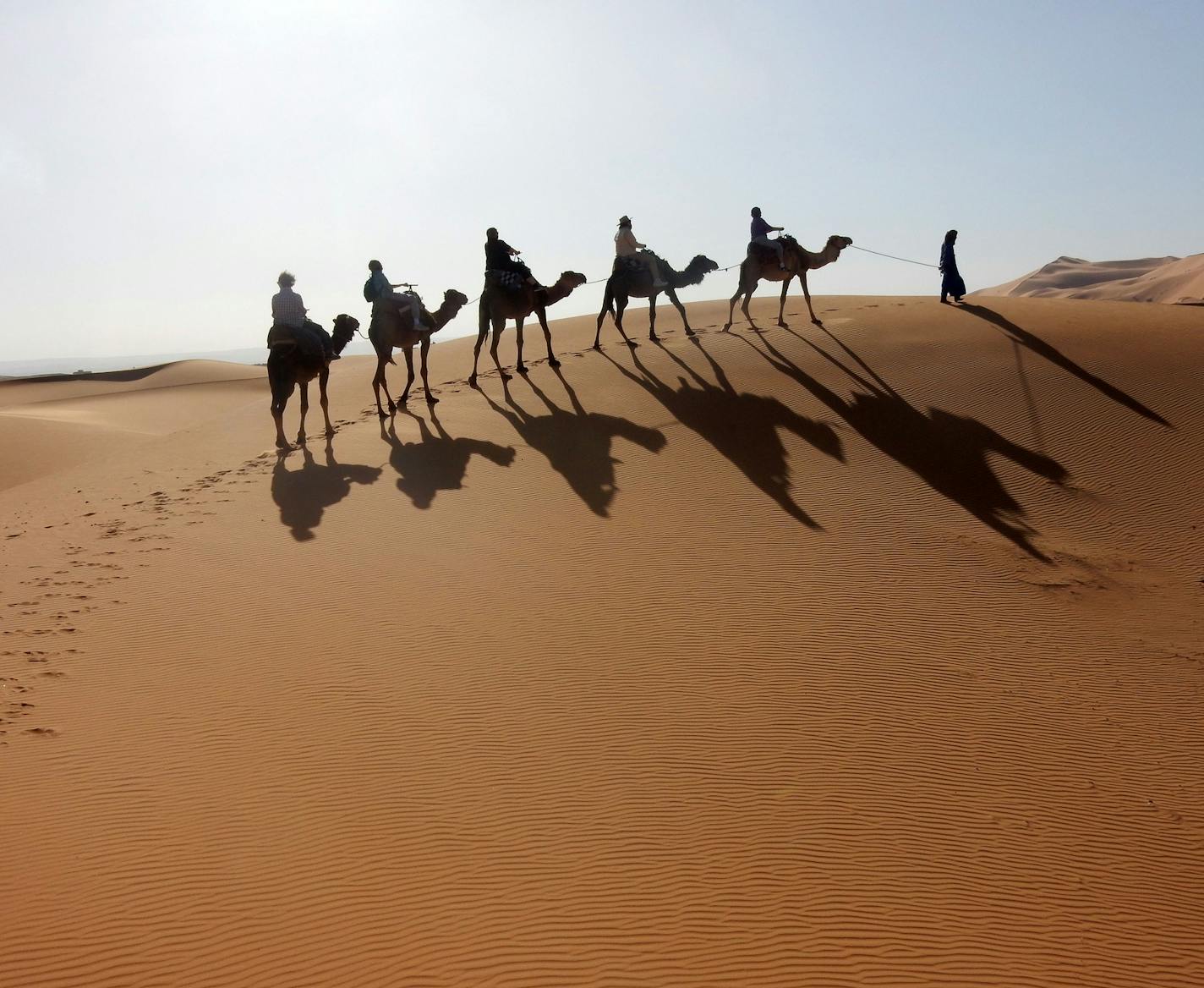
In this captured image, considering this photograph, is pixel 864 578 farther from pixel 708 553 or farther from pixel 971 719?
pixel 971 719

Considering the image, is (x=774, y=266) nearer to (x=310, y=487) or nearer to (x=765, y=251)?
(x=765, y=251)

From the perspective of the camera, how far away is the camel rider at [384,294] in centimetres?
1474

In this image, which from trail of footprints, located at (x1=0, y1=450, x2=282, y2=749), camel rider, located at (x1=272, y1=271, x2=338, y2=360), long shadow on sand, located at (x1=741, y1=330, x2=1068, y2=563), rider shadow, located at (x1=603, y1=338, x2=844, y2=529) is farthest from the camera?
camel rider, located at (x1=272, y1=271, x2=338, y2=360)

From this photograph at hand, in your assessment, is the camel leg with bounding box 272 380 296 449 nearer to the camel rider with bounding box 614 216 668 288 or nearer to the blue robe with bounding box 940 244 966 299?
the camel rider with bounding box 614 216 668 288

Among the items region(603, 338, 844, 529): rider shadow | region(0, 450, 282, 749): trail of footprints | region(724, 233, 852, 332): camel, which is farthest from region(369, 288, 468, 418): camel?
region(724, 233, 852, 332): camel

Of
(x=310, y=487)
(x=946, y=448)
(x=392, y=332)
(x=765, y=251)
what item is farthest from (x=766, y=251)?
(x=310, y=487)

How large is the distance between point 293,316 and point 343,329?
85.5 inches

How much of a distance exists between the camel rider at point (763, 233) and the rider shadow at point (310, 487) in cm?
948

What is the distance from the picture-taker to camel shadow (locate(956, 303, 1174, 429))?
14.3 meters

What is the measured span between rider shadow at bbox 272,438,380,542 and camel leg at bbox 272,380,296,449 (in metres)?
0.60

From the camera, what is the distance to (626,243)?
17.8 m

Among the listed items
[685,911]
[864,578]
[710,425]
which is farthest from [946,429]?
[685,911]

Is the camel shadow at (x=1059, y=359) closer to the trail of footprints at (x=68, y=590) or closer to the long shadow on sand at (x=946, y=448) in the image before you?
the long shadow on sand at (x=946, y=448)

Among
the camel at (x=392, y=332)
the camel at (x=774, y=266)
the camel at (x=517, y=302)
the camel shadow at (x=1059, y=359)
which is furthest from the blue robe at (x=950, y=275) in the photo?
the camel at (x=392, y=332)
